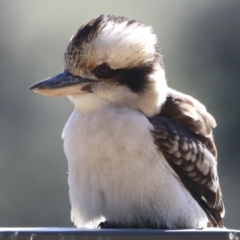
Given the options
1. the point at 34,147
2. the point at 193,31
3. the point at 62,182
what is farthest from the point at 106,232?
the point at 193,31

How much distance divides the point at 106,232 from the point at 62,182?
40.3 ft

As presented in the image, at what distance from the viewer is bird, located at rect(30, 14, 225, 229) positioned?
→ 5.68m

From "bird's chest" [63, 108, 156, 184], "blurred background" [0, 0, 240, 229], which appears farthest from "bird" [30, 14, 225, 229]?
"blurred background" [0, 0, 240, 229]

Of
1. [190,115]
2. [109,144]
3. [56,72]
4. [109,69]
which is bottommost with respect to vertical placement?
[109,144]

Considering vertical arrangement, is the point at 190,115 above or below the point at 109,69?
below

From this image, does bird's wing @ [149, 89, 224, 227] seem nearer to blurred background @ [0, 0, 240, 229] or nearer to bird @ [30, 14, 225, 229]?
bird @ [30, 14, 225, 229]

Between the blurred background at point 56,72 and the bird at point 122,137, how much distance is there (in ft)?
30.4

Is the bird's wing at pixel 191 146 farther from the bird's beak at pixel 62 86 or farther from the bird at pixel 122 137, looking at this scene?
the bird's beak at pixel 62 86

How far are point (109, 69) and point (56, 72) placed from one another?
11.8m

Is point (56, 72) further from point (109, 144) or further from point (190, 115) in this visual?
point (109, 144)

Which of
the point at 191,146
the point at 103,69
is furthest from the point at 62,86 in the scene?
the point at 191,146

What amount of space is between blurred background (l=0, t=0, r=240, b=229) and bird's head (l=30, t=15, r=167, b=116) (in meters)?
9.31

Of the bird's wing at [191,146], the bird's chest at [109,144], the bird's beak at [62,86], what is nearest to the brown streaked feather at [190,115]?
Result: the bird's wing at [191,146]

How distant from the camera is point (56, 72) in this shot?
17562mm
